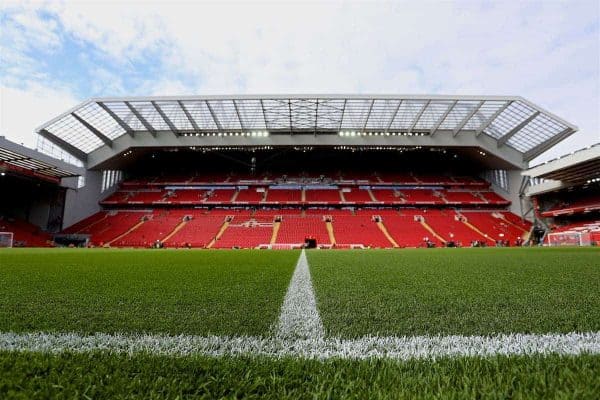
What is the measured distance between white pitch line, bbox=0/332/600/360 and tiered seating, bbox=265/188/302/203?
3159 cm

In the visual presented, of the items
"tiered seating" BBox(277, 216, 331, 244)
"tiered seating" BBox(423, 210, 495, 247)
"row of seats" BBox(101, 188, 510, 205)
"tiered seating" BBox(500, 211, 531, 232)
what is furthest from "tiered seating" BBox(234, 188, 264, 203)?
"tiered seating" BBox(500, 211, 531, 232)

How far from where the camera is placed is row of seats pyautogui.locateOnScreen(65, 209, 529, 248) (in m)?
26.5

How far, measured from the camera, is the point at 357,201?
1296 inches

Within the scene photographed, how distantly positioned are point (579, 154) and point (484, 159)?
37.0ft

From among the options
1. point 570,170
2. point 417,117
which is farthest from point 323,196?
point 570,170

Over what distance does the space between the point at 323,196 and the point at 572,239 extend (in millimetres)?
20112

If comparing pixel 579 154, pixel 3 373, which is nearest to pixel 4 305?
pixel 3 373

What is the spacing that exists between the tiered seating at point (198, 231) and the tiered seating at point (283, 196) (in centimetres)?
551

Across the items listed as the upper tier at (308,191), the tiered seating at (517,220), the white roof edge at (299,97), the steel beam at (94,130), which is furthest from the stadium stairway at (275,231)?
the tiered seating at (517,220)

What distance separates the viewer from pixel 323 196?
33.8 m

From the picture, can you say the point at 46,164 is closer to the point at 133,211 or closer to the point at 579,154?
the point at 133,211

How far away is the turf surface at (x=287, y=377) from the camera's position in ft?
2.55

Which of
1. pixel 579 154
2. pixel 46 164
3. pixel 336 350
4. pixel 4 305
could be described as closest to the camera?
pixel 336 350

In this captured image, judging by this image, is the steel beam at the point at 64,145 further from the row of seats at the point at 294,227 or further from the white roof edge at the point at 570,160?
the white roof edge at the point at 570,160
